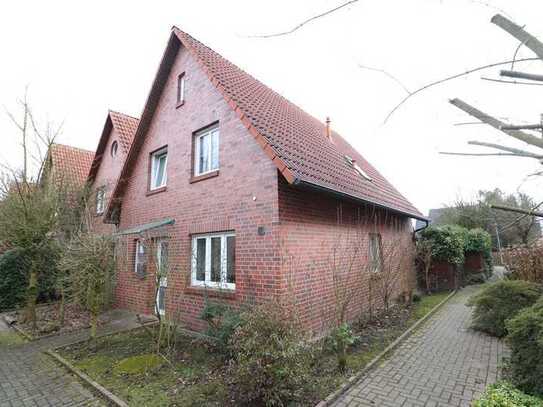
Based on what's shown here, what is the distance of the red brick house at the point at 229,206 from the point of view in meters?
6.20

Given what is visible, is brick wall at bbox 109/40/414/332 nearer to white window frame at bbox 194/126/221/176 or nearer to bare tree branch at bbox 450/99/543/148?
white window frame at bbox 194/126/221/176

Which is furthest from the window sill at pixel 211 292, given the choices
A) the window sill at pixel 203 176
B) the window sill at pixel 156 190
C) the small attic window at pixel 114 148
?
the small attic window at pixel 114 148

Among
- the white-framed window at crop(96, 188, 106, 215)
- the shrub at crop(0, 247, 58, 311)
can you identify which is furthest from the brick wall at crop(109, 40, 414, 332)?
the shrub at crop(0, 247, 58, 311)

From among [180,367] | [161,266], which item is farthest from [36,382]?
[161,266]

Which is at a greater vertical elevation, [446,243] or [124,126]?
[124,126]

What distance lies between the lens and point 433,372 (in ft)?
16.4

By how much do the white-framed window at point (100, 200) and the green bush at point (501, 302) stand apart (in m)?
13.3

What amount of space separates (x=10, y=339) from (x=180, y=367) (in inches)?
225

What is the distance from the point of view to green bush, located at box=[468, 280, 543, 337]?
6602 mm

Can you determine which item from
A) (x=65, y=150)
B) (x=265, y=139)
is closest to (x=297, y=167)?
(x=265, y=139)

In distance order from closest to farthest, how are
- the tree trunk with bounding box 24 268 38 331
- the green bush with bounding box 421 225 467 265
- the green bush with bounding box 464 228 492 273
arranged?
the tree trunk with bounding box 24 268 38 331 → the green bush with bounding box 421 225 467 265 → the green bush with bounding box 464 228 492 273

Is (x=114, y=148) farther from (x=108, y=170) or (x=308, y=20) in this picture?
(x=308, y=20)

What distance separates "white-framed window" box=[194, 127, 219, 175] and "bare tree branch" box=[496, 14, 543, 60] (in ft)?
23.3

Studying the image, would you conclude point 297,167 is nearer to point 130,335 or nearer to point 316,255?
point 316,255
